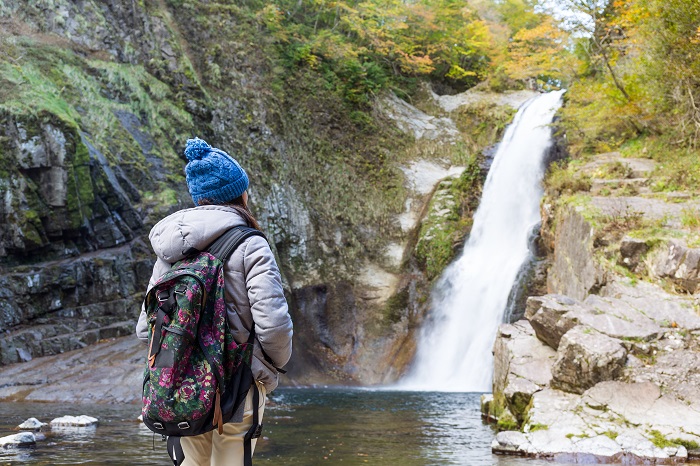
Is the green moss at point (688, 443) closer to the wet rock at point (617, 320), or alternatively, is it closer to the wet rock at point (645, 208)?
the wet rock at point (617, 320)

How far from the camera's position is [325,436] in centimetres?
851

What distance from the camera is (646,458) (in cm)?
639

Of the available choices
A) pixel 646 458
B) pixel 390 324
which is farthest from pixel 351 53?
pixel 646 458

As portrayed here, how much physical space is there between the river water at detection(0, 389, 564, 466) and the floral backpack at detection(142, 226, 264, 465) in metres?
4.42

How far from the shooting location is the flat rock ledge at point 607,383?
665 centimetres

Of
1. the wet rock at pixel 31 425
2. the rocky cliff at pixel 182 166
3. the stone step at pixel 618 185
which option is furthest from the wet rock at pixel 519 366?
Result: the rocky cliff at pixel 182 166

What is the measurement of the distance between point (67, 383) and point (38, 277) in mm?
2687

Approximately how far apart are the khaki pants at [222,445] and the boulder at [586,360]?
19.4ft

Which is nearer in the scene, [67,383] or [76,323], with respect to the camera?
[67,383]

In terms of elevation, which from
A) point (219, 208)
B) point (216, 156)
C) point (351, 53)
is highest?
point (351, 53)

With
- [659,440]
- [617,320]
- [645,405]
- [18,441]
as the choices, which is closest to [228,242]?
[659,440]

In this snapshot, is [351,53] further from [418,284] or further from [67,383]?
[67,383]

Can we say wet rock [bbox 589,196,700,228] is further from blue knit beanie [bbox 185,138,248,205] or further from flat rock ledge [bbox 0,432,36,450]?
flat rock ledge [bbox 0,432,36,450]

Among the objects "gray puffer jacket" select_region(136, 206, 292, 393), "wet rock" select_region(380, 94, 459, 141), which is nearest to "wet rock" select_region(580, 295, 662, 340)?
"gray puffer jacket" select_region(136, 206, 292, 393)
